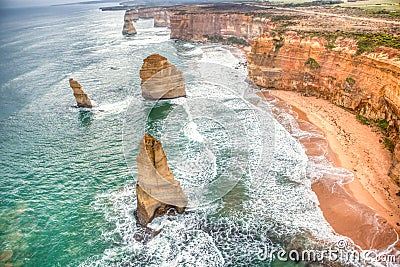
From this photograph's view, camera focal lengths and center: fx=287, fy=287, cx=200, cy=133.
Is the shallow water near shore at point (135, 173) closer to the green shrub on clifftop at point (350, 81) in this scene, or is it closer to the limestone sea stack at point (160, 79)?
the limestone sea stack at point (160, 79)

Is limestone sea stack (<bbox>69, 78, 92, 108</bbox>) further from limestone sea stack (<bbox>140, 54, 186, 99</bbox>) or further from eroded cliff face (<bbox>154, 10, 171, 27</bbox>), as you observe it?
eroded cliff face (<bbox>154, 10, 171, 27</bbox>)

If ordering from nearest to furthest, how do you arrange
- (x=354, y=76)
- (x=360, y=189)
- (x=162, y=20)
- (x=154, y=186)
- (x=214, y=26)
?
(x=154, y=186)
(x=360, y=189)
(x=354, y=76)
(x=214, y=26)
(x=162, y=20)

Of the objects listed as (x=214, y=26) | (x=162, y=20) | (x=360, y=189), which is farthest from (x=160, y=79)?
(x=162, y=20)

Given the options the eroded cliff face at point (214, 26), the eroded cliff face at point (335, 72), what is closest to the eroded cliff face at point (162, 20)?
the eroded cliff face at point (214, 26)

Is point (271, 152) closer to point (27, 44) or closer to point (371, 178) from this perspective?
point (371, 178)

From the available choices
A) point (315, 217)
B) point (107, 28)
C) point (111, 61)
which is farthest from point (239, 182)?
point (107, 28)
